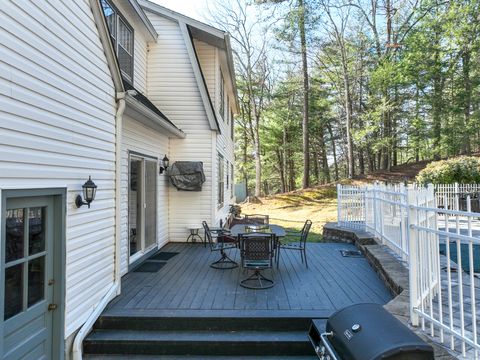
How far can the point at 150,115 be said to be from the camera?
5.86m

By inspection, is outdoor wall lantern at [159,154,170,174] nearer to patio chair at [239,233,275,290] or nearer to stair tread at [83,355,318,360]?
patio chair at [239,233,275,290]

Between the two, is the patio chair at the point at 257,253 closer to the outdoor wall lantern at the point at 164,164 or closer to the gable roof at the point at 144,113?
the gable roof at the point at 144,113

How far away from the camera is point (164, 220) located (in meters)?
8.32

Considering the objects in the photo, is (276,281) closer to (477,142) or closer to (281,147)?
(281,147)

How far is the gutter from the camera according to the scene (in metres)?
4.86

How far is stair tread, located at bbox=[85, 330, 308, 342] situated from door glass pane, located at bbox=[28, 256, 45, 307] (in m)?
1.03

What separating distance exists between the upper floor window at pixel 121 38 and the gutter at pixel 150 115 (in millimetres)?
1430

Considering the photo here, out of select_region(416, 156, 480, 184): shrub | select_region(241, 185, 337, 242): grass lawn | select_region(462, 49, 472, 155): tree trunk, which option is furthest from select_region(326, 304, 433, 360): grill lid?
select_region(462, 49, 472, 155): tree trunk

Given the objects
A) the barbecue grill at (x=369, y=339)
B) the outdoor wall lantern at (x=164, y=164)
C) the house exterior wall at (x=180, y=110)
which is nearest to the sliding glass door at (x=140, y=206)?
the outdoor wall lantern at (x=164, y=164)

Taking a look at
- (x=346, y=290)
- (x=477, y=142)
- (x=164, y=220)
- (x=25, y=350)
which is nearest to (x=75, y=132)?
(x=25, y=350)

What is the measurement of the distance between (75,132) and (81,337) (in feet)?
7.35

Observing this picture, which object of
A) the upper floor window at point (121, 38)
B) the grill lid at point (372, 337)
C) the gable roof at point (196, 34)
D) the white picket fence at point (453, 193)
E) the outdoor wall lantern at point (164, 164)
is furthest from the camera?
the white picket fence at point (453, 193)

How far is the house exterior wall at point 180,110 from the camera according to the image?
8539 mm

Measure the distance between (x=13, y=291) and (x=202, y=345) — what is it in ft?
6.61
